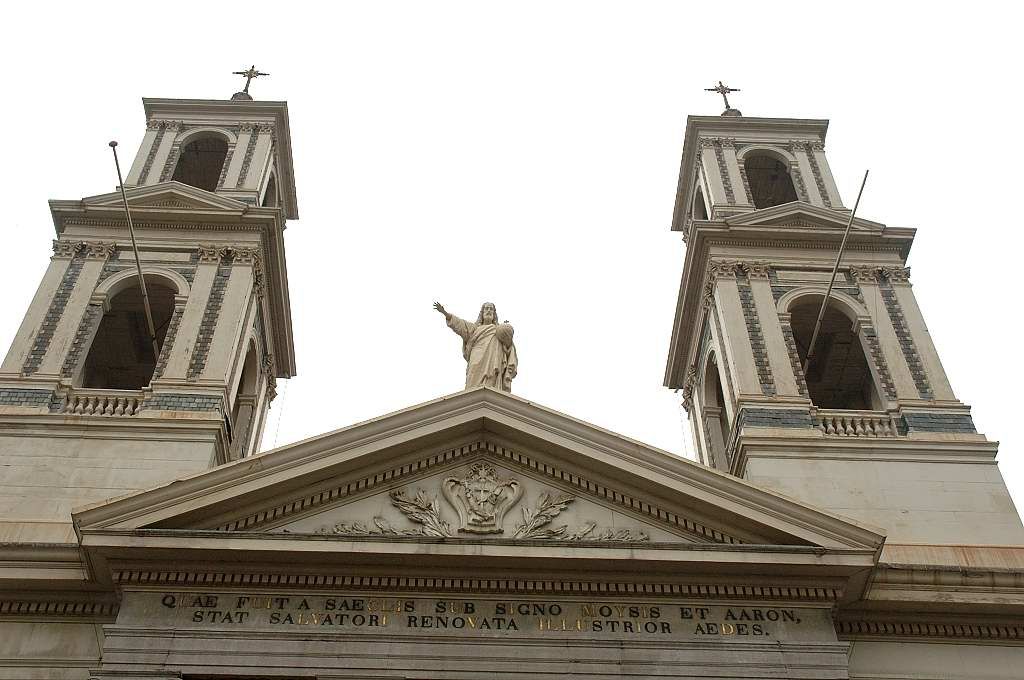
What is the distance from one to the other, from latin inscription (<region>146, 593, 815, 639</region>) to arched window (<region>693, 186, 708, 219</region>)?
16.6 meters

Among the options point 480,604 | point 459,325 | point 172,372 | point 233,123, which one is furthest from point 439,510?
point 233,123

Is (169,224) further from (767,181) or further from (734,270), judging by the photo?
(767,181)

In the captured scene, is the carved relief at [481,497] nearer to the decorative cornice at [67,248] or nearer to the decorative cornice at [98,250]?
the decorative cornice at [98,250]

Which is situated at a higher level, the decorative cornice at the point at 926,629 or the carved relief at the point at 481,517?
the carved relief at the point at 481,517

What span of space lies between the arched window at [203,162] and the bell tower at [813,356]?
43.5 feet

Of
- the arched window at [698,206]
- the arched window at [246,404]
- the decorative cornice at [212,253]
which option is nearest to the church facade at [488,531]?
the decorative cornice at [212,253]

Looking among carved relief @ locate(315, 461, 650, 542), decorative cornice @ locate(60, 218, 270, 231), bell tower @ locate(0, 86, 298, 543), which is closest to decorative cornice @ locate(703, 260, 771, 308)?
carved relief @ locate(315, 461, 650, 542)

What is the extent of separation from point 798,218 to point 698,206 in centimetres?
486

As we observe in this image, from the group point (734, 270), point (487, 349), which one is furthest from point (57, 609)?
point (734, 270)

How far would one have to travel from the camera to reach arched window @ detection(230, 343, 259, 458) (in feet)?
81.5

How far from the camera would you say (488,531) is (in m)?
16.6

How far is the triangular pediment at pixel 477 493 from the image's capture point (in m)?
16.4

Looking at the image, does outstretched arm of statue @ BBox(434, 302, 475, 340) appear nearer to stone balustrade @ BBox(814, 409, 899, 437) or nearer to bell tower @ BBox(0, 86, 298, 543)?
bell tower @ BBox(0, 86, 298, 543)

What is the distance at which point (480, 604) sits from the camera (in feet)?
52.2
